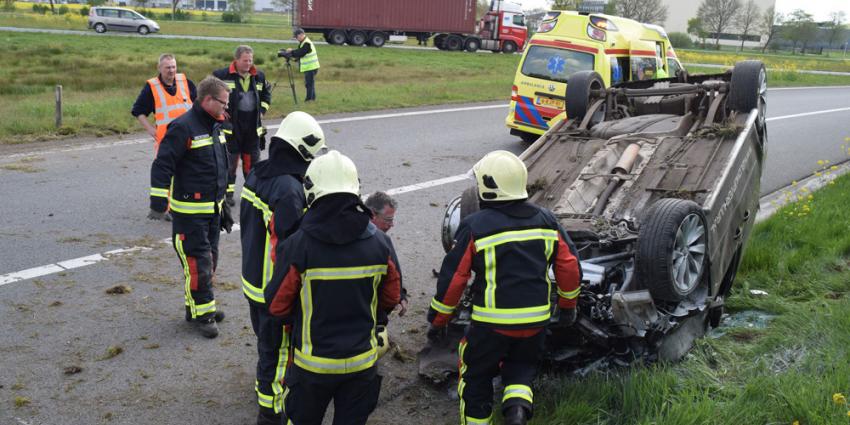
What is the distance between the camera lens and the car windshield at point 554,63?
1241 centimetres

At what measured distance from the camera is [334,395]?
11.7 ft

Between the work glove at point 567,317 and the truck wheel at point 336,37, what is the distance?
38681mm

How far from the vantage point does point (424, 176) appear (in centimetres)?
1041

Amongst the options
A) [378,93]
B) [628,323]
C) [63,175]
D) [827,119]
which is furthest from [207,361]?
[827,119]

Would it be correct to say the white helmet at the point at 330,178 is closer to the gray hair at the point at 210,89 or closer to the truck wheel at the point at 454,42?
the gray hair at the point at 210,89

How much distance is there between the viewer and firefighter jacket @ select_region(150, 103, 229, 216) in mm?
5332

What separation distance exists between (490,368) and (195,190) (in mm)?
2585

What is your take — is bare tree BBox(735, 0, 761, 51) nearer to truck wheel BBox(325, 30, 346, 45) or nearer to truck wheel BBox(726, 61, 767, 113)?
truck wheel BBox(325, 30, 346, 45)

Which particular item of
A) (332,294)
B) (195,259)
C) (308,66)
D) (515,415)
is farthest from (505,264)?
(308,66)

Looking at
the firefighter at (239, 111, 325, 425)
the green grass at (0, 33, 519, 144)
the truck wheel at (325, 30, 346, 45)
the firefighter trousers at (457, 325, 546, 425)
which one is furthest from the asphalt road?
the truck wheel at (325, 30, 346, 45)

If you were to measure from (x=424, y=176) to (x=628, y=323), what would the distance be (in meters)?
6.23

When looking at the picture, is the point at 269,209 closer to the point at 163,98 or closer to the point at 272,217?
the point at 272,217

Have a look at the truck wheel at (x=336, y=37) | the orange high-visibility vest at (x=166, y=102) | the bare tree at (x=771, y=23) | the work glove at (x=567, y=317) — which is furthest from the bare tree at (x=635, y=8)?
the work glove at (x=567, y=317)

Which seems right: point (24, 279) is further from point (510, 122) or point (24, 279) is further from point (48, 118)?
point (510, 122)
